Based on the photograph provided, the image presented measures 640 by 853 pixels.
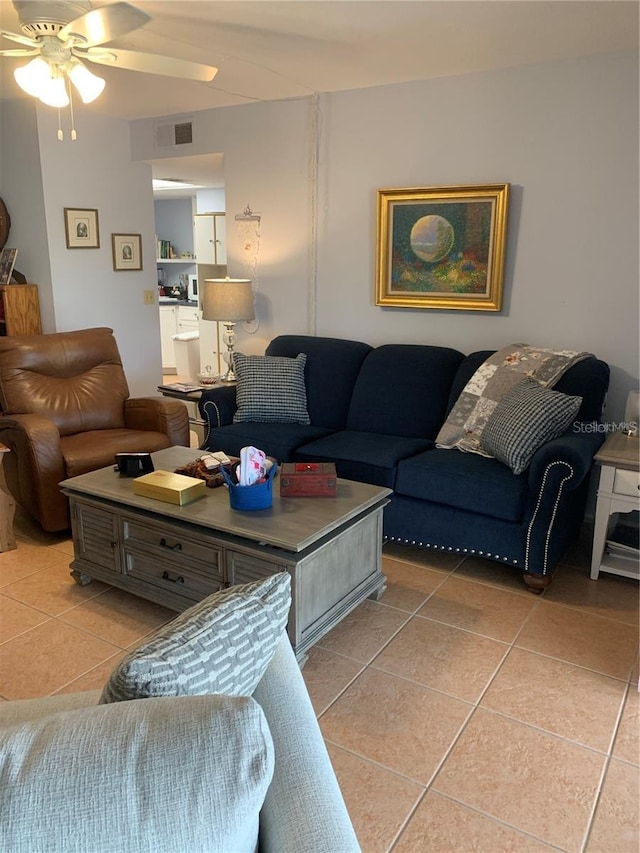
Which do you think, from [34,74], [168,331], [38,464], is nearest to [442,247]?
[34,74]

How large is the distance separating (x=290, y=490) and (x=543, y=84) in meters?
2.49

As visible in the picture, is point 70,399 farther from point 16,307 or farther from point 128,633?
point 128,633

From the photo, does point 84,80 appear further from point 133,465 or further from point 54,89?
point 133,465

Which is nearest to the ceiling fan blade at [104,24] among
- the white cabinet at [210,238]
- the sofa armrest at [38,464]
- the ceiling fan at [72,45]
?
the ceiling fan at [72,45]

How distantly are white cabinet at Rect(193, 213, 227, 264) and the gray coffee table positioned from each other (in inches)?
180

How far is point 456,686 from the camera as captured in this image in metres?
2.33

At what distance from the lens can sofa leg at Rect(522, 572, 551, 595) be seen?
9.62ft

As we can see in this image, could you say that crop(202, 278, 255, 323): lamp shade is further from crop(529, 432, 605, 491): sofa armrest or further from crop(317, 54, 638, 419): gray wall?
crop(529, 432, 605, 491): sofa armrest

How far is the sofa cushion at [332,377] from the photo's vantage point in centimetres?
403

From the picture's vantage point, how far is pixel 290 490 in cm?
269

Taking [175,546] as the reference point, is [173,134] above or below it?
above

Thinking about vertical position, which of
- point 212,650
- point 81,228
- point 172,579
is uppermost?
point 81,228

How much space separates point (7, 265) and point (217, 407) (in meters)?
2.07

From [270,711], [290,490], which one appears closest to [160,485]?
[290,490]
